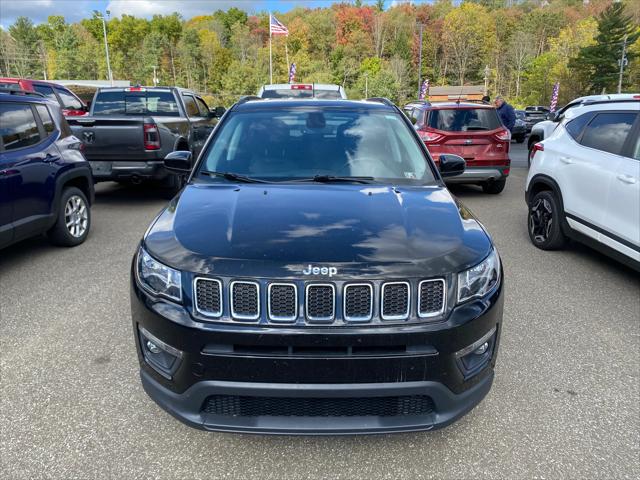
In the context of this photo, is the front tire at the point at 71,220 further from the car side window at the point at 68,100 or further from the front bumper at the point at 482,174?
the car side window at the point at 68,100

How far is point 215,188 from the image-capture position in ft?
9.93

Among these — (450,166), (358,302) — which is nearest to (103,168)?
(450,166)

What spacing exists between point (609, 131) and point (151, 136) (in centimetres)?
613

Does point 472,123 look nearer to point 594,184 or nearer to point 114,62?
point 594,184

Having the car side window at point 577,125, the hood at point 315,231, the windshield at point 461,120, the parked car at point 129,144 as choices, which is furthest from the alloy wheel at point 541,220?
the parked car at point 129,144

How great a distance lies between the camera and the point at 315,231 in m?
2.40

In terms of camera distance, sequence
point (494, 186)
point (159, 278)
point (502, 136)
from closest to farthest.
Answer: point (159, 278), point (502, 136), point (494, 186)

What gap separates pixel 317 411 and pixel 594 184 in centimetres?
418

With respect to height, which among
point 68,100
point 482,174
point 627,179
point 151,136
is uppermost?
point 68,100

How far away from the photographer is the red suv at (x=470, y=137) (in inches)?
344

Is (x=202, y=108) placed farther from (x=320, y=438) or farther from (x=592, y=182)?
(x=320, y=438)

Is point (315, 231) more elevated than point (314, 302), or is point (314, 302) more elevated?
point (315, 231)

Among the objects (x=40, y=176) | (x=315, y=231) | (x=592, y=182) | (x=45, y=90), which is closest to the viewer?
(x=315, y=231)

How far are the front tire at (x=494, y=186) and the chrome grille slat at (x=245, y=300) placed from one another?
26.4 ft
